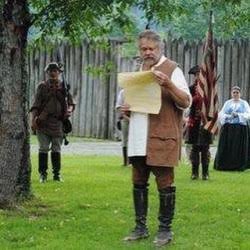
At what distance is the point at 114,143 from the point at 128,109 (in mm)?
16379

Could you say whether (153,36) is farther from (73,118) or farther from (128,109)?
(73,118)

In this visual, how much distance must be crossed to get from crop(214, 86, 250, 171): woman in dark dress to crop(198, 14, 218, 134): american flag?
7.87 feet

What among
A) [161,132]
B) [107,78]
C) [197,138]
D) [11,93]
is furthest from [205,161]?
[107,78]

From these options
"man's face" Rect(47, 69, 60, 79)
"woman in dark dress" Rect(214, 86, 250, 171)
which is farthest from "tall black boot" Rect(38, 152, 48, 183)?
"woman in dark dress" Rect(214, 86, 250, 171)

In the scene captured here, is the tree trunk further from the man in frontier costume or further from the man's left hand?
the man's left hand

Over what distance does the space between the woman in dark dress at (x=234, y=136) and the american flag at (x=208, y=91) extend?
2400 millimetres

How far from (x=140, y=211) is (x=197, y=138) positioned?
661cm

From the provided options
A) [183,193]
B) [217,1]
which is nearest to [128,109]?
[217,1]

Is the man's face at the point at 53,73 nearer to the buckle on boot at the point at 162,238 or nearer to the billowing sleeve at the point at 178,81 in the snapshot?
the billowing sleeve at the point at 178,81

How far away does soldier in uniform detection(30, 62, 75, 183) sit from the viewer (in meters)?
12.6

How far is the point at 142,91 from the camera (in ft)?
25.3

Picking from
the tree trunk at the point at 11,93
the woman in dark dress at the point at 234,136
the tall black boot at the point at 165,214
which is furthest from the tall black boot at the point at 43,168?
the tall black boot at the point at 165,214

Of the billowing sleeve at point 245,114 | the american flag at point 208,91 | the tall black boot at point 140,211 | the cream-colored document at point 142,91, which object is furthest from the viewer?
the billowing sleeve at point 245,114

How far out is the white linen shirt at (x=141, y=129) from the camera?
763cm
